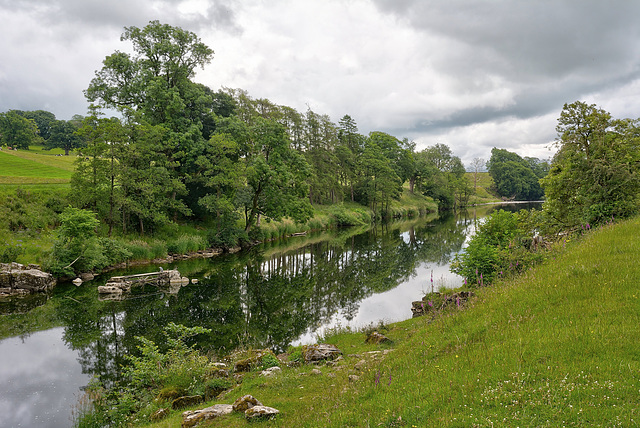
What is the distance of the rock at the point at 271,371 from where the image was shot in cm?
918

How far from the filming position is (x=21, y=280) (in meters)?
20.2

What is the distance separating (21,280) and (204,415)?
20.2 metres

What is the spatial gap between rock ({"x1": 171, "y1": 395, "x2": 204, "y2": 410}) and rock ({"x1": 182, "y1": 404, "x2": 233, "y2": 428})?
1322 mm

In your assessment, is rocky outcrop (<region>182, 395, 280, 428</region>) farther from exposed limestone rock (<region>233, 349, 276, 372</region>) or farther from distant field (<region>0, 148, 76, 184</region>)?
distant field (<region>0, 148, 76, 184</region>)

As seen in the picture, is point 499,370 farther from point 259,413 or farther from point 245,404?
point 245,404

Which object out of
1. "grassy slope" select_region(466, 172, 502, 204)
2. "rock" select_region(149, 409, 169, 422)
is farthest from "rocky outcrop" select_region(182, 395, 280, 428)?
"grassy slope" select_region(466, 172, 502, 204)

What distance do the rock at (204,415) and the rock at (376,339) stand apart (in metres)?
5.76

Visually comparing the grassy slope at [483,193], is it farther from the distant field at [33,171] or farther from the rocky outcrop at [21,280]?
the rocky outcrop at [21,280]

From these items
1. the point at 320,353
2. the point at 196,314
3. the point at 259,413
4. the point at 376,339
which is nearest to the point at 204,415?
the point at 259,413

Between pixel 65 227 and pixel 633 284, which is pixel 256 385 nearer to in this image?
pixel 633 284

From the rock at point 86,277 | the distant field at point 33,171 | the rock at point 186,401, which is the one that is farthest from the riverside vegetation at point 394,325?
the distant field at point 33,171

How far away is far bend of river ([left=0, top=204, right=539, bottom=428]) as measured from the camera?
10727mm

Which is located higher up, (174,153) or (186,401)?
(174,153)

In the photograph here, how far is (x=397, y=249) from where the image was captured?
34.4 meters
